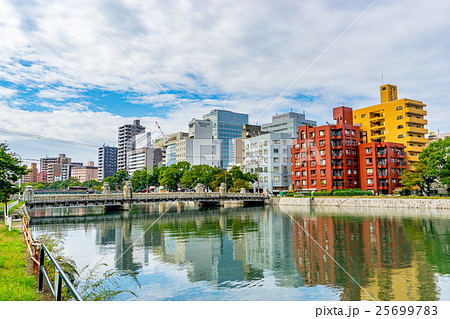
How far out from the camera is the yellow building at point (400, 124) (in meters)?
86.6

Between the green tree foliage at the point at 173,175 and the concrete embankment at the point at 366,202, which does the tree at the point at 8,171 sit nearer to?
the concrete embankment at the point at 366,202

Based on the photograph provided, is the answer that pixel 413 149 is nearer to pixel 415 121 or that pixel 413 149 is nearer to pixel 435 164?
pixel 415 121

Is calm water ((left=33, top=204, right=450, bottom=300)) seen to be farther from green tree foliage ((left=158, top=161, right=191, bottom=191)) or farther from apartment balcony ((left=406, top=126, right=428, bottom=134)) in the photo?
green tree foliage ((left=158, top=161, right=191, bottom=191))

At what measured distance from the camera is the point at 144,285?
1694 cm

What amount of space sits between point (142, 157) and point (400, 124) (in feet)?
443

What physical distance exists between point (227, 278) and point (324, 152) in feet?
242

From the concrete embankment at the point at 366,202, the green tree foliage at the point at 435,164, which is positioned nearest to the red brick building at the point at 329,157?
the concrete embankment at the point at 366,202

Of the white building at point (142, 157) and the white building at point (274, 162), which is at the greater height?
the white building at point (142, 157)

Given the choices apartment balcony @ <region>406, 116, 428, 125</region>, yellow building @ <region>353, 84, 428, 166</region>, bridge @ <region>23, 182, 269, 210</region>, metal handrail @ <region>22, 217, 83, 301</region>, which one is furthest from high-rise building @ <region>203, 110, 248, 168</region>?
metal handrail @ <region>22, 217, 83, 301</region>

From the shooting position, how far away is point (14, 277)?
37.5 ft

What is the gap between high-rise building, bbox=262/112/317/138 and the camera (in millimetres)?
159988

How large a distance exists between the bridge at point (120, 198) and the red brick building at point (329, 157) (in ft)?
45.0

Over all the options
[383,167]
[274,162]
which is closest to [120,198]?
[383,167]

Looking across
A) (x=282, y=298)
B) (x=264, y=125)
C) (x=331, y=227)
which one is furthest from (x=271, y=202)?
(x=264, y=125)
